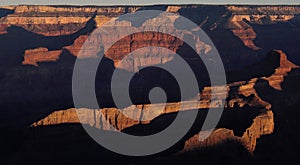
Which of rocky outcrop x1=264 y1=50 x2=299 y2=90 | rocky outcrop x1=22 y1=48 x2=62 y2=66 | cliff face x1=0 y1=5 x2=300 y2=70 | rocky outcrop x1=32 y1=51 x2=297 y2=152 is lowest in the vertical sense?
rocky outcrop x1=32 y1=51 x2=297 y2=152

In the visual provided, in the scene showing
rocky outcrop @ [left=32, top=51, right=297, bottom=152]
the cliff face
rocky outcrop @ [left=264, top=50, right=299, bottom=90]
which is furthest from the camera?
the cliff face


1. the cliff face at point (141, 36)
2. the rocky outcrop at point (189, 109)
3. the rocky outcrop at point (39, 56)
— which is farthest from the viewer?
the cliff face at point (141, 36)

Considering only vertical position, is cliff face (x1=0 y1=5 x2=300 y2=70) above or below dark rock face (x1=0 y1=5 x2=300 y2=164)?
above

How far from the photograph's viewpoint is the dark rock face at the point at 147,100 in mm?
60562

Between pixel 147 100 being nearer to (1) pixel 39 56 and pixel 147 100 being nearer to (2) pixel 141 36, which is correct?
(1) pixel 39 56

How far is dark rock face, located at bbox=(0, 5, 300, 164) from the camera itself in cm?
6056

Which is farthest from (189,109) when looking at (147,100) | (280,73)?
(280,73)

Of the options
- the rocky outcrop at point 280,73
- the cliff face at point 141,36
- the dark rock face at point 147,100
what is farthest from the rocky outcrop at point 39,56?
the rocky outcrop at point 280,73

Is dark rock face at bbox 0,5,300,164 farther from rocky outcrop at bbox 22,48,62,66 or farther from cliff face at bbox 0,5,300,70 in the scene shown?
cliff face at bbox 0,5,300,70

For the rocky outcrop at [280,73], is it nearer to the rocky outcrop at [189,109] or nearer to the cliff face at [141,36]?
the rocky outcrop at [189,109]

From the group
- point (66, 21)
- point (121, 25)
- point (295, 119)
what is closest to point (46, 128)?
point (295, 119)

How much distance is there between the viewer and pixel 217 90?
75875 millimetres

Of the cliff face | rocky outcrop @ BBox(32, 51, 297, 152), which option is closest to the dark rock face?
rocky outcrop @ BBox(32, 51, 297, 152)

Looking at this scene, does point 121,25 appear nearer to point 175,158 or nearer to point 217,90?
point 217,90
